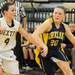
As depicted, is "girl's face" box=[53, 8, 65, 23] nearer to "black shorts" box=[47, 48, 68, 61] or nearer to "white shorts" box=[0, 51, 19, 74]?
"black shorts" box=[47, 48, 68, 61]

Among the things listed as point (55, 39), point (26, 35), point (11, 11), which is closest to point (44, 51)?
point (26, 35)

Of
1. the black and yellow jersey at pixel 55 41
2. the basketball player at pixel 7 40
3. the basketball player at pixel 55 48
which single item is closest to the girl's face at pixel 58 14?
the basketball player at pixel 55 48

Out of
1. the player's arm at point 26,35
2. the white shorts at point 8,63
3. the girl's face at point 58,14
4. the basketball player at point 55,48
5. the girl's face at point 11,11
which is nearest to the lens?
the girl's face at point 11,11

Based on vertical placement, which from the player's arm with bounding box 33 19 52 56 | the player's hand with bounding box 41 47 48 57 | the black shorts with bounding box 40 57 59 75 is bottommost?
the black shorts with bounding box 40 57 59 75

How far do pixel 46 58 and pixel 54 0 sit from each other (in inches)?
276

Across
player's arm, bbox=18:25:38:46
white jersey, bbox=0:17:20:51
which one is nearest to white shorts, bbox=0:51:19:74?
white jersey, bbox=0:17:20:51

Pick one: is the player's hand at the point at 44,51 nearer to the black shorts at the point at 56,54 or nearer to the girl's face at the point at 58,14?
the black shorts at the point at 56,54

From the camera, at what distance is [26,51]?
11023 millimetres

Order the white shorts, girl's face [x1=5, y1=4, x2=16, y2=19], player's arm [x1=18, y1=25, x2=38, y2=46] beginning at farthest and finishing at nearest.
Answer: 1. player's arm [x1=18, y1=25, x2=38, y2=46]
2. the white shorts
3. girl's face [x1=5, y1=4, x2=16, y2=19]

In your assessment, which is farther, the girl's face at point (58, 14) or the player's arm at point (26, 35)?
the girl's face at point (58, 14)

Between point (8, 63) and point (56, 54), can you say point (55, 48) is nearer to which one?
point (56, 54)

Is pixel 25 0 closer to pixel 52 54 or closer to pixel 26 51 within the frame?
pixel 26 51

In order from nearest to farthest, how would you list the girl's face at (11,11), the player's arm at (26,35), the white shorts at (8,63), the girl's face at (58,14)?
the girl's face at (11,11) < the white shorts at (8,63) < the player's arm at (26,35) < the girl's face at (58,14)

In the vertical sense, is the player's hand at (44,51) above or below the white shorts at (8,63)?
above
